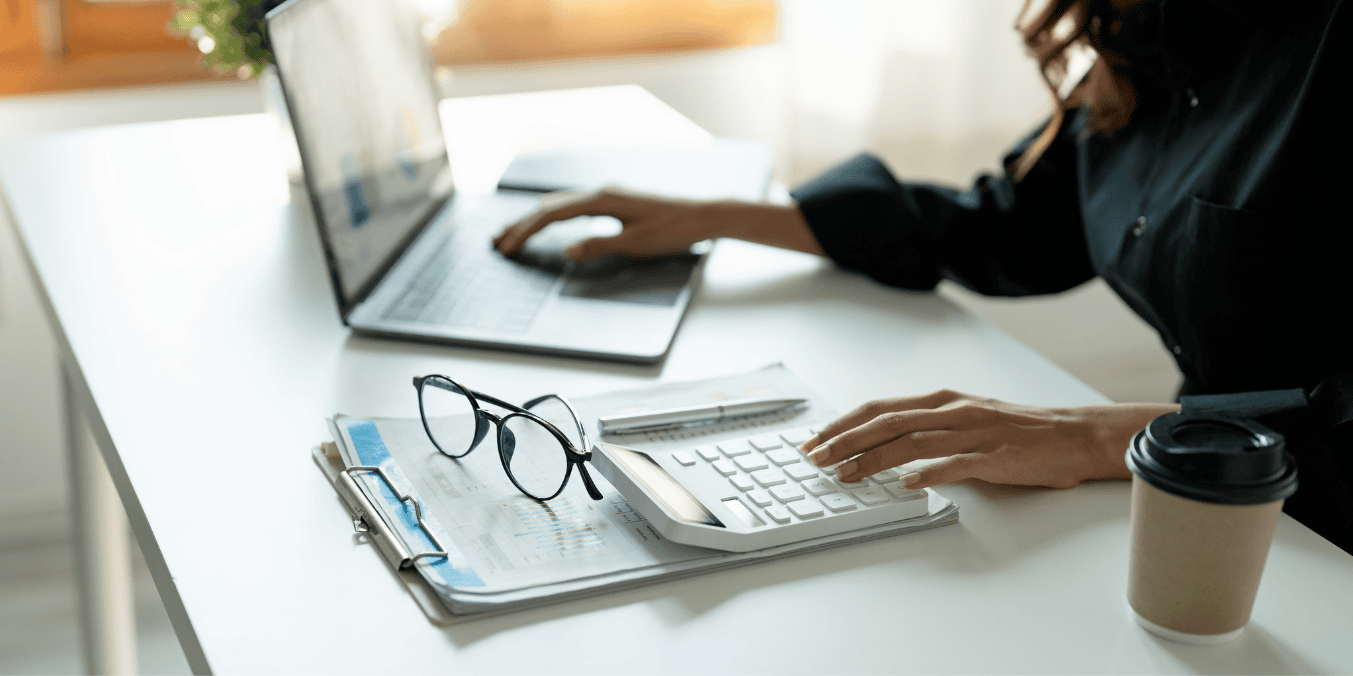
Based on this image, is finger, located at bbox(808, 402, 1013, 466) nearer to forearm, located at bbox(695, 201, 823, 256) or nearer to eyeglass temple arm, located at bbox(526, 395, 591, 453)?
eyeglass temple arm, located at bbox(526, 395, 591, 453)

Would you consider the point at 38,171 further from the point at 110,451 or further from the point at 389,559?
the point at 389,559

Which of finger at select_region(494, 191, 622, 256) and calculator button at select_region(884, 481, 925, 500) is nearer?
calculator button at select_region(884, 481, 925, 500)

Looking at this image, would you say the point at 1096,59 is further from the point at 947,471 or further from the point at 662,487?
the point at 662,487

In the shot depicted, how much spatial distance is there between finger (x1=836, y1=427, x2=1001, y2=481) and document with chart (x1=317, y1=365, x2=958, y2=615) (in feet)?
0.10

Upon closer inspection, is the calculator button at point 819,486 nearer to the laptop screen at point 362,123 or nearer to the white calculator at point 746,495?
the white calculator at point 746,495

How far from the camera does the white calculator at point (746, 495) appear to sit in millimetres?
594

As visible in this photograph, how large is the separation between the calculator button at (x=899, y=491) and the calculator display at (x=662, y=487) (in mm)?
112

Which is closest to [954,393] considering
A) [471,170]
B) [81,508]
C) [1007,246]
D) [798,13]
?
[1007,246]

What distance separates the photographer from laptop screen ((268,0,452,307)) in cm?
85

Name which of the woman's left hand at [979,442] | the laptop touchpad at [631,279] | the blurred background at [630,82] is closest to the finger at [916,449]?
the woman's left hand at [979,442]

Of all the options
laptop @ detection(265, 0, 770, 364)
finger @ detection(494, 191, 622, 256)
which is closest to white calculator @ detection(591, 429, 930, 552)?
laptop @ detection(265, 0, 770, 364)

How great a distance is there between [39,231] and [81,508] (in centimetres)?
39

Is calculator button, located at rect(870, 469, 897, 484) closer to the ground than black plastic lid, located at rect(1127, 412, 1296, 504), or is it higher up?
closer to the ground

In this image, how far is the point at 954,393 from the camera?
2.43ft
